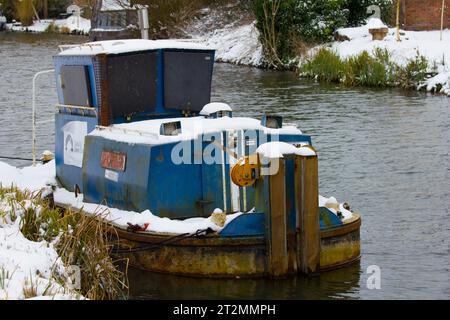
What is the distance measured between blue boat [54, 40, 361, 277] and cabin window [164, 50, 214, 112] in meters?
0.02

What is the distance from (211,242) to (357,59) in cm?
2429

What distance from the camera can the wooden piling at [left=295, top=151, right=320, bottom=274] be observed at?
11836 mm

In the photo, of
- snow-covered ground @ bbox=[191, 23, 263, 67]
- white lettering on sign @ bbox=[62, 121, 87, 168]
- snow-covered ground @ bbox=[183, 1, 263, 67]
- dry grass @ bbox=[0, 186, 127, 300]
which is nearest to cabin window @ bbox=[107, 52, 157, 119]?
white lettering on sign @ bbox=[62, 121, 87, 168]

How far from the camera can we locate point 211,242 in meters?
11.9

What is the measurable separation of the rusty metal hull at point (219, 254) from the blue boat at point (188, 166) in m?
0.01

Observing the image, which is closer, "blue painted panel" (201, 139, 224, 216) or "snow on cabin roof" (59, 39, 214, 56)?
"blue painted panel" (201, 139, 224, 216)

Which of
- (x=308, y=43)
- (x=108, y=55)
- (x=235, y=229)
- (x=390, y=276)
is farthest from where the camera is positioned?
(x=308, y=43)

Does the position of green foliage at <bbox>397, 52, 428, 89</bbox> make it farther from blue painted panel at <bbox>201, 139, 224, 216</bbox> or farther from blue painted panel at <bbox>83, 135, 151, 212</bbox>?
blue painted panel at <bbox>201, 139, 224, 216</bbox>

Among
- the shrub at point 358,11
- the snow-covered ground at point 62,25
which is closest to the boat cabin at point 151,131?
the shrub at point 358,11

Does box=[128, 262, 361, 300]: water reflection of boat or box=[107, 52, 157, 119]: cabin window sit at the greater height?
box=[107, 52, 157, 119]: cabin window

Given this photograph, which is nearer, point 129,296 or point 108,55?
point 129,296

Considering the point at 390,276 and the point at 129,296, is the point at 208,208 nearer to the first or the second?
the point at 129,296

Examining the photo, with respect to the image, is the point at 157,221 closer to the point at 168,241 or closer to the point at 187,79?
the point at 168,241
